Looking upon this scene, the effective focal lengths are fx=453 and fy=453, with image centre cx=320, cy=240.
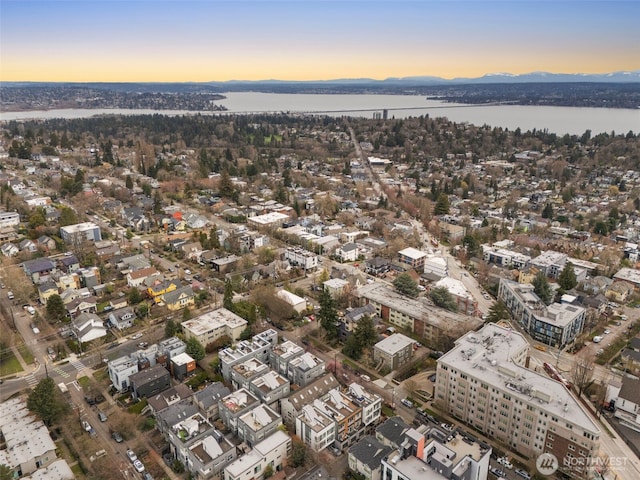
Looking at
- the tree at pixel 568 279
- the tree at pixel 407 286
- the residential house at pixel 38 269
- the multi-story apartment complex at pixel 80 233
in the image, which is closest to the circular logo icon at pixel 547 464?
the tree at pixel 407 286

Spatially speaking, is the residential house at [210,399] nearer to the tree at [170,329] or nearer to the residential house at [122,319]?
the tree at [170,329]

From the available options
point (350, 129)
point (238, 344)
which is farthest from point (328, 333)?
point (350, 129)

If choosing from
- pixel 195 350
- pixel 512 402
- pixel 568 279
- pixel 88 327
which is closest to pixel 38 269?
pixel 88 327

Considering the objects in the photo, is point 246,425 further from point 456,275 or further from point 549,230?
point 549,230

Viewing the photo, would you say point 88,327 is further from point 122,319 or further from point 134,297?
point 134,297

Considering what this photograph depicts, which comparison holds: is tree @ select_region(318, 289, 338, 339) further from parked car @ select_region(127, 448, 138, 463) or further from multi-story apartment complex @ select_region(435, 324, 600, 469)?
parked car @ select_region(127, 448, 138, 463)

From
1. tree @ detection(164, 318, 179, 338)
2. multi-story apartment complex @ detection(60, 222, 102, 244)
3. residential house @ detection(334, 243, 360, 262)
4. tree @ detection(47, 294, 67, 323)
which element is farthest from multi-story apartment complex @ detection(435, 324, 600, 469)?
multi-story apartment complex @ detection(60, 222, 102, 244)
